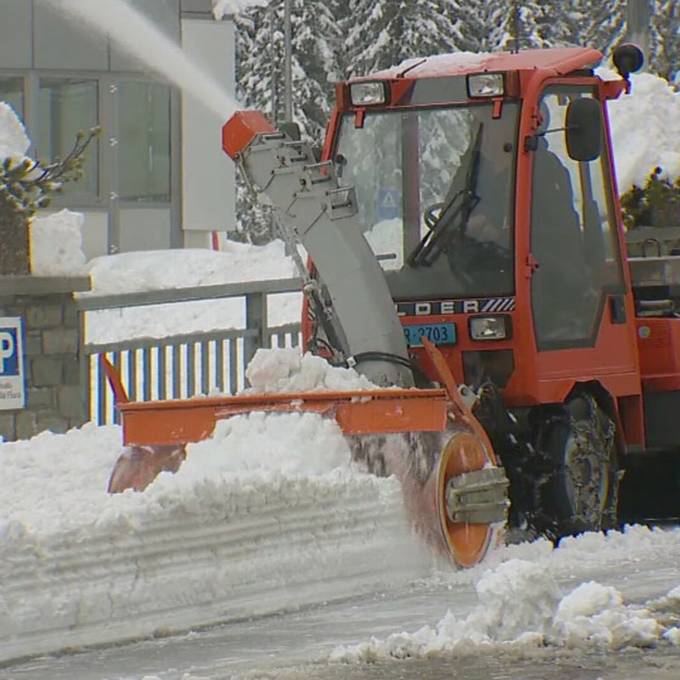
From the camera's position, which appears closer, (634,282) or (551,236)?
(551,236)

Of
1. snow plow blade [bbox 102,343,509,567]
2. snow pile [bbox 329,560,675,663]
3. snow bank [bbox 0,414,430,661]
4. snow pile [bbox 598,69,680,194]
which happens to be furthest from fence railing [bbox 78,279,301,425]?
snow pile [bbox 329,560,675,663]

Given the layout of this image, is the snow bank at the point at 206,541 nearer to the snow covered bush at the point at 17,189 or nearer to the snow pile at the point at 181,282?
the snow covered bush at the point at 17,189

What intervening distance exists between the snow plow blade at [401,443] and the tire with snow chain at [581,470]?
0.74m

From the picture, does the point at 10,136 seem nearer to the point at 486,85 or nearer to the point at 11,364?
the point at 11,364

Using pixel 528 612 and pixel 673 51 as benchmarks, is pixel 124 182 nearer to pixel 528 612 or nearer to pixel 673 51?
pixel 528 612

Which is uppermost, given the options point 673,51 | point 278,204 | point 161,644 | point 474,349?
point 673,51

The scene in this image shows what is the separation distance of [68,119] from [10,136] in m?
15.9

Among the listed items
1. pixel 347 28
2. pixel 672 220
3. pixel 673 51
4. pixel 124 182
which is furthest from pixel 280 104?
pixel 672 220

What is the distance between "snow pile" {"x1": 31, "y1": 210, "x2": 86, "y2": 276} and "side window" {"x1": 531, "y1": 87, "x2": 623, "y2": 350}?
347 cm

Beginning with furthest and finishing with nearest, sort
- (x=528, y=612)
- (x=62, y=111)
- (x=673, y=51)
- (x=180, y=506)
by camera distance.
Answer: (x=673, y=51), (x=62, y=111), (x=180, y=506), (x=528, y=612)

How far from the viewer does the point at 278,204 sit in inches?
367

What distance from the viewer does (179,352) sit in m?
12.4

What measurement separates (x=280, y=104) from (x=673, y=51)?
11852mm

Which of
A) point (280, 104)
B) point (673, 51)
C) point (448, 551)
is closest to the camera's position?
point (448, 551)
